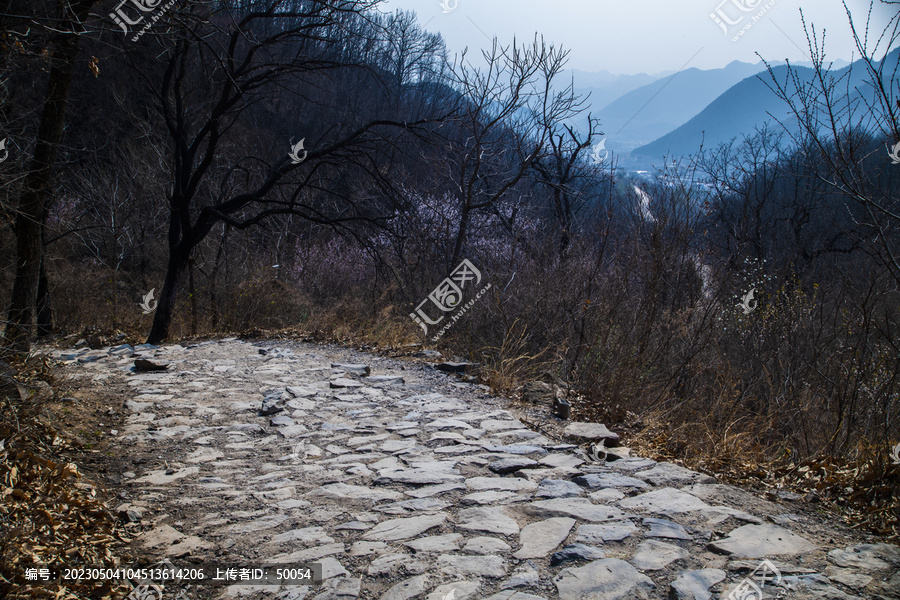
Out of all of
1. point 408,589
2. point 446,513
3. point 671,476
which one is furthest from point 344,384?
point 408,589

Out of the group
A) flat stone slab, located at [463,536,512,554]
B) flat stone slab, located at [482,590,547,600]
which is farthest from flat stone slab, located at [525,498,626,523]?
flat stone slab, located at [482,590,547,600]

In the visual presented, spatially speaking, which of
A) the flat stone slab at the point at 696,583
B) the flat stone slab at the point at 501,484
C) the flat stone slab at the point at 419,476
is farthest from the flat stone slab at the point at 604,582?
the flat stone slab at the point at 419,476

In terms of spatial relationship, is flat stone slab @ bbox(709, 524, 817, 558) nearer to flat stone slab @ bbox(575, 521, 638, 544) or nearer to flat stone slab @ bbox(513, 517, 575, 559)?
flat stone slab @ bbox(575, 521, 638, 544)

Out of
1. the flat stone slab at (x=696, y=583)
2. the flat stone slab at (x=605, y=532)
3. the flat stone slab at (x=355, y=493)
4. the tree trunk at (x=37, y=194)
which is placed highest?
the tree trunk at (x=37, y=194)

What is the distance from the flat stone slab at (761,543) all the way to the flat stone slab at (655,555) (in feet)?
0.62

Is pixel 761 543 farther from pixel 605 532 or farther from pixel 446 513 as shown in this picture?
pixel 446 513

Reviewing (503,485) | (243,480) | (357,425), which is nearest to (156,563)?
(243,480)

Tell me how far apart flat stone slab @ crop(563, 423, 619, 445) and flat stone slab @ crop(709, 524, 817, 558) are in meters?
1.63

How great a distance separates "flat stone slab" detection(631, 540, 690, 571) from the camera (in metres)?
2.49

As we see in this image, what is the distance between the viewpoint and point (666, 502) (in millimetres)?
3229

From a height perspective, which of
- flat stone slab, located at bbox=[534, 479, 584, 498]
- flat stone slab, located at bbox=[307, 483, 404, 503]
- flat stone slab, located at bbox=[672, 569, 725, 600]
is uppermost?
flat stone slab, located at bbox=[672, 569, 725, 600]

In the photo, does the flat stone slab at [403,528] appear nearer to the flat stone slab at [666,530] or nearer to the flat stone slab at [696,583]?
the flat stone slab at [666,530]

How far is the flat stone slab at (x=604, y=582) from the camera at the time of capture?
2256 mm

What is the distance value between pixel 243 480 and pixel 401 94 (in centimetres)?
3159
